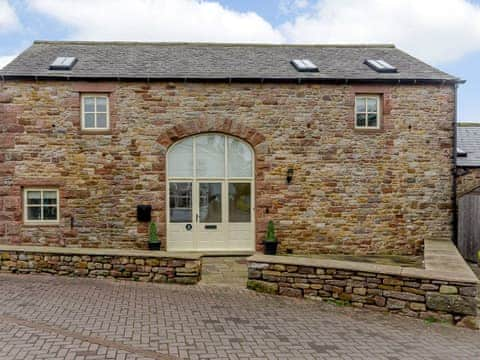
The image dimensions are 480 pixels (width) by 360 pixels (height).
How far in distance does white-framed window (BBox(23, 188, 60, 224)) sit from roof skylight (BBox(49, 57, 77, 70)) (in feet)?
11.1

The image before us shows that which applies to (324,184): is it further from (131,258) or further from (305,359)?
(305,359)

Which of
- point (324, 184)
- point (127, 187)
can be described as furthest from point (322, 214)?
point (127, 187)

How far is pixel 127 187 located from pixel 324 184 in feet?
17.9

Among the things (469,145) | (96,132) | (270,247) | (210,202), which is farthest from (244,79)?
(469,145)

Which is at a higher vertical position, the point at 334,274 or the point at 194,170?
the point at 194,170

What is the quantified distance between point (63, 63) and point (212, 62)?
4.25m

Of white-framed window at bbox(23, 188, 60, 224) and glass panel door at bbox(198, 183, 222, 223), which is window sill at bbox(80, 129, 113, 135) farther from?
glass panel door at bbox(198, 183, 222, 223)

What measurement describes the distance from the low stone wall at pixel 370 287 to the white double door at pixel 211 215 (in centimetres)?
416

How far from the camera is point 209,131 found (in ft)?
37.1

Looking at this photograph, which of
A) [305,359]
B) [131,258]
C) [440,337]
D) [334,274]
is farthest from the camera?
[131,258]

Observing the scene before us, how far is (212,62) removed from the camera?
12.3 meters

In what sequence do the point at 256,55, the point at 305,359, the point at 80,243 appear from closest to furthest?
the point at 305,359
the point at 80,243
the point at 256,55

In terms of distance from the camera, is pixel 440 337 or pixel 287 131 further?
pixel 287 131

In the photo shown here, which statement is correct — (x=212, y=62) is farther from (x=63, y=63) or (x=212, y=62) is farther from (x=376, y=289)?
(x=376, y=289)
